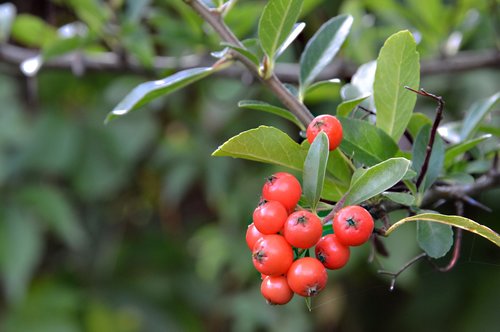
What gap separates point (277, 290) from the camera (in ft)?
2.03

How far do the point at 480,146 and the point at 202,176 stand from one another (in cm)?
147

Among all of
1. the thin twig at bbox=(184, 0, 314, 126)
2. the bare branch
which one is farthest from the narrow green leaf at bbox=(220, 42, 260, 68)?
the bare branch

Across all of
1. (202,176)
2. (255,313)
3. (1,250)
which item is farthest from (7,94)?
(255,313)

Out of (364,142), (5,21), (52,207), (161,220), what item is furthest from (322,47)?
(161,220)

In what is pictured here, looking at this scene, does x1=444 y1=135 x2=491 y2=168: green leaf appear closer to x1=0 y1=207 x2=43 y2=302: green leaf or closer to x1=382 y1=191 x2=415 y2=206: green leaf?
x1=382 y1=191 x2=415 y2=206: green leaf

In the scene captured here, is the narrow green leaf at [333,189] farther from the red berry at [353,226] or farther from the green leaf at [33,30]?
the green leaf at [33,30]

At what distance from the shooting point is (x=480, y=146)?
95 cm

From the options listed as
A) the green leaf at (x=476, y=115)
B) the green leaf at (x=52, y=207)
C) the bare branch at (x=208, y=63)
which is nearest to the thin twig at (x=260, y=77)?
the green leaf at (x=476, y=115)

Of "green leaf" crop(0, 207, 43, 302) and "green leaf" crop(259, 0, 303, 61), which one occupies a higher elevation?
"green leaf" crop(259, 0, 303, 61)

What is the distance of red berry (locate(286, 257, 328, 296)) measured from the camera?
1.94 feet

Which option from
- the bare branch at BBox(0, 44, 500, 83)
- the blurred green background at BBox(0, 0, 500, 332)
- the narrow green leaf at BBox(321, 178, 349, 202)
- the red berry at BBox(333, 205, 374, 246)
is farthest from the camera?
the blurred green background at BBox(0, 0, 500, 332)

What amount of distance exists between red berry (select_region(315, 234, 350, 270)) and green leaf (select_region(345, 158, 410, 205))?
0.14ft

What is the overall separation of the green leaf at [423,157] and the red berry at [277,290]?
0.22 m

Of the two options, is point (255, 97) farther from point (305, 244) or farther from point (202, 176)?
point (305, 244)
